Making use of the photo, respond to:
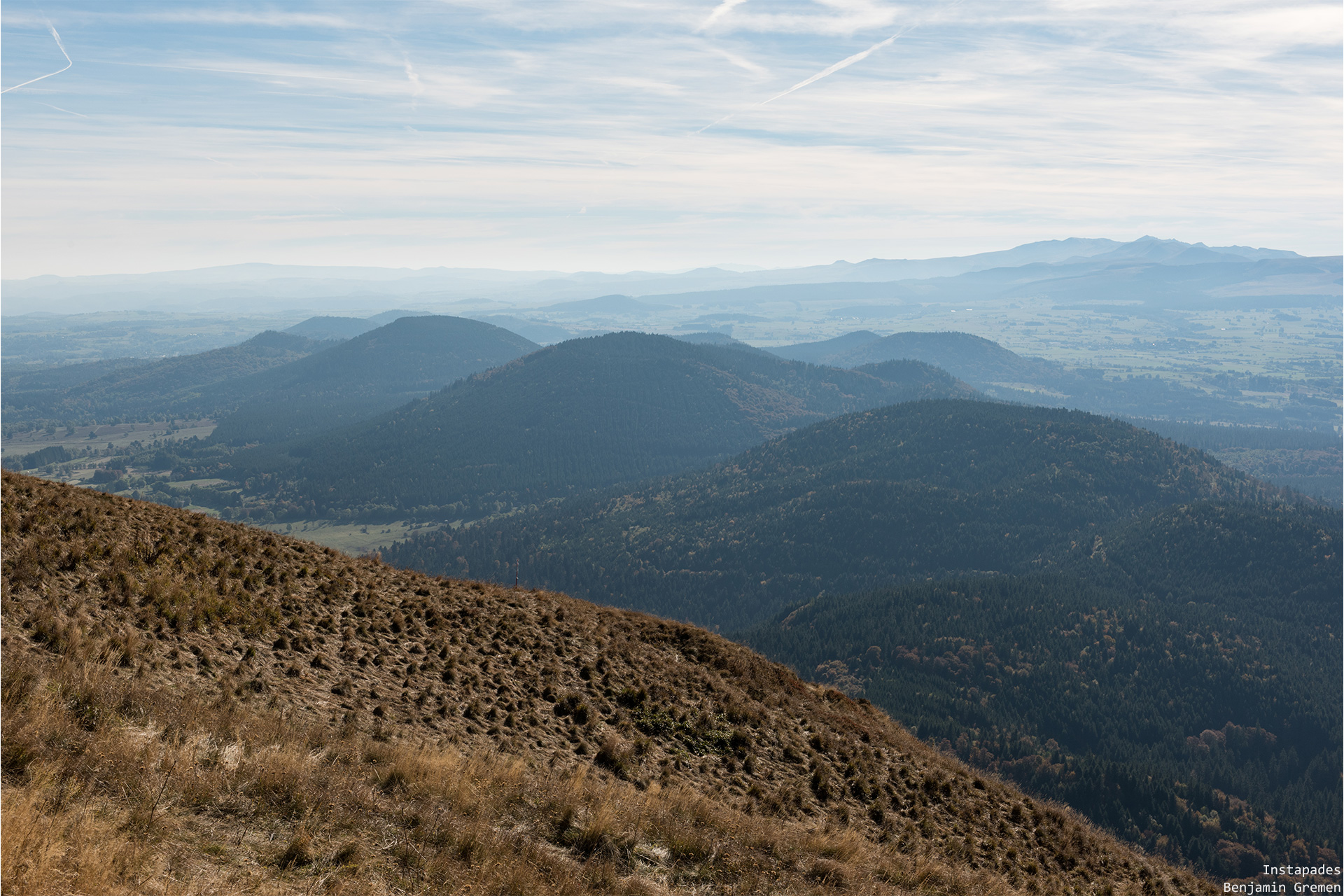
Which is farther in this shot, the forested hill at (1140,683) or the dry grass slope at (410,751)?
the forested hill at (1140,683)

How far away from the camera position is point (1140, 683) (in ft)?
451

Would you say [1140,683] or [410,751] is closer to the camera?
[410,751]

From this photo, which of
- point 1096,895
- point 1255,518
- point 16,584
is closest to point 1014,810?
point 1096,895

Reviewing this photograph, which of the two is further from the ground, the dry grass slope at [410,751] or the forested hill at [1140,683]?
the dry grass slope at [410,751]

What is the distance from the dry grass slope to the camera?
10750 millimetres

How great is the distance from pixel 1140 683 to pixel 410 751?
159 metres

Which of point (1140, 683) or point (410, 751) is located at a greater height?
point (410, 751)

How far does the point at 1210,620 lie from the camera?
16388cm

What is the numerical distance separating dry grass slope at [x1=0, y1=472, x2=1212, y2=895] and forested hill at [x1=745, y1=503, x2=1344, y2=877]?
258 ft

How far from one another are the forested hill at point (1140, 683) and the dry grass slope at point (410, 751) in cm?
7860

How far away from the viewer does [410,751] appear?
1598cm

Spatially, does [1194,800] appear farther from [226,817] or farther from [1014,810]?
[226,817]

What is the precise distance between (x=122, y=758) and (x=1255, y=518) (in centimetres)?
25034

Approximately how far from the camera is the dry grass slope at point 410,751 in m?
10.8
